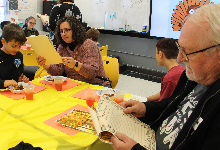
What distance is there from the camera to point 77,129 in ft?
3.46

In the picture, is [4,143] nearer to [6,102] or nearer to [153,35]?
[6,102]

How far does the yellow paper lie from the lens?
1682mm

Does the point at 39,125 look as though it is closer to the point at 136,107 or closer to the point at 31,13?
the point at 136,107

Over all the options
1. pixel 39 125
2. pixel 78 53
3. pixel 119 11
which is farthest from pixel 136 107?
pixel 119 11

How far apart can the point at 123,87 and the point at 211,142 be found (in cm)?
322

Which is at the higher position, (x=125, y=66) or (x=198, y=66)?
(x=198, y=66)

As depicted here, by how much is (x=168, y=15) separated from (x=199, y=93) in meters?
3.52

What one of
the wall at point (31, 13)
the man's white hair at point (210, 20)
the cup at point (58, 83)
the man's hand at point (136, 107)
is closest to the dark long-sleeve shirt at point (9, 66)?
the cup at point (58, 83)

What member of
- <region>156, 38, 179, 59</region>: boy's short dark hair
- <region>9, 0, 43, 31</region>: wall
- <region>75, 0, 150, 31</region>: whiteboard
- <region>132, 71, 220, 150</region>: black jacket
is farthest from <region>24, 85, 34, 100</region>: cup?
<region>9, 0, 43, 31</region>: wall

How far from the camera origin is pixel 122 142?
2.79 ft

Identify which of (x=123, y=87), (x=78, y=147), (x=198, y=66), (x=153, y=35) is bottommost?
(x=123, y=87)

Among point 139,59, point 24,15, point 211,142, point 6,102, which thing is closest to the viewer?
point 211,142

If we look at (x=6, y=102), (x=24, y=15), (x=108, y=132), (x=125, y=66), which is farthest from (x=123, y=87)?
(x=24, y=15)

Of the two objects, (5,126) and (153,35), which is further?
(153,35)
